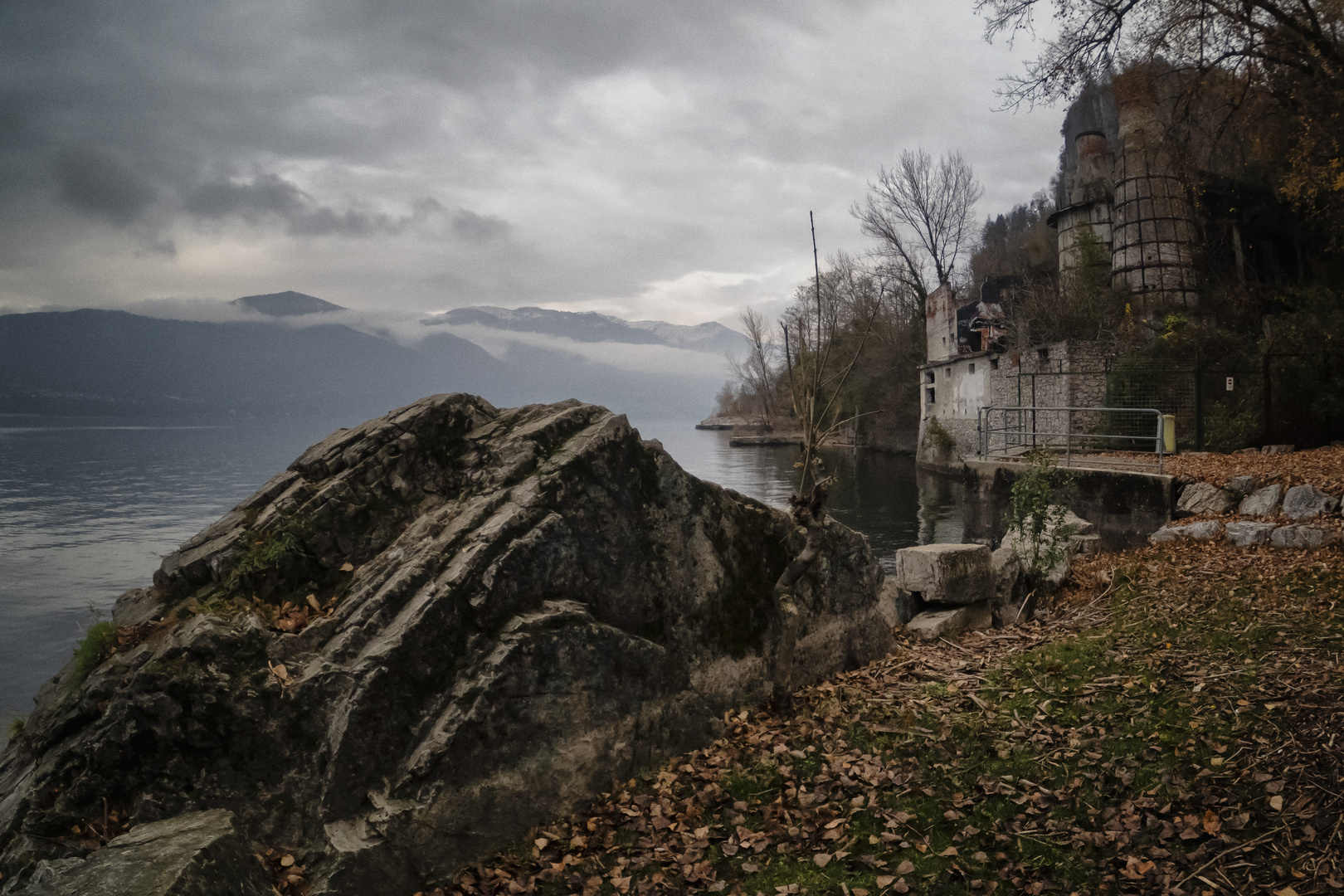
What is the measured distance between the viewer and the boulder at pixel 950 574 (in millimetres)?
9258

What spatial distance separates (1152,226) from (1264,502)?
26.3 meters

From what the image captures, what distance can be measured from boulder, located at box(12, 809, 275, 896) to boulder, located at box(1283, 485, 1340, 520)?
46.3 feet

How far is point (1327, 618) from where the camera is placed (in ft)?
23.2

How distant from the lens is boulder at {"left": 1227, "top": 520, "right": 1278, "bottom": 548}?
1099cm

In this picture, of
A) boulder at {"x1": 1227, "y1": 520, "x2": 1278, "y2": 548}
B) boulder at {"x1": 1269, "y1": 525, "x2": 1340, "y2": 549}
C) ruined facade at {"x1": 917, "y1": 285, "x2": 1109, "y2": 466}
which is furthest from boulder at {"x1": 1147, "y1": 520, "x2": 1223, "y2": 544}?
ruined facade at {"x1": 917, "y1": 285, "x2": 1109, "y2": 466}

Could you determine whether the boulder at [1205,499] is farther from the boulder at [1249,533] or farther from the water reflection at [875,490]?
the water reflection at [875,490]

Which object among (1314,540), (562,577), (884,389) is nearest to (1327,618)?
(1314,540)

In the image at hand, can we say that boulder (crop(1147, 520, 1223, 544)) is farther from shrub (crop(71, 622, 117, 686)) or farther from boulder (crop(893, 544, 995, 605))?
shrub (crop(71, 622, 117, 686))

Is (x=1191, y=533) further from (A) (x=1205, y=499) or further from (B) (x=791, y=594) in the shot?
(B) (x=791, y=594)

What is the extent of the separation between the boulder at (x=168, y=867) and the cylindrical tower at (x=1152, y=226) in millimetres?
37840

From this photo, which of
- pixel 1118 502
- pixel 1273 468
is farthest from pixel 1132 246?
pixel 1273 468

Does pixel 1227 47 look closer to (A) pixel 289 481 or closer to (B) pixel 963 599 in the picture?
(B) pixel 963 599

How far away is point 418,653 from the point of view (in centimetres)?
495

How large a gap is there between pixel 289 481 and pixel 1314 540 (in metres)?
12.6
